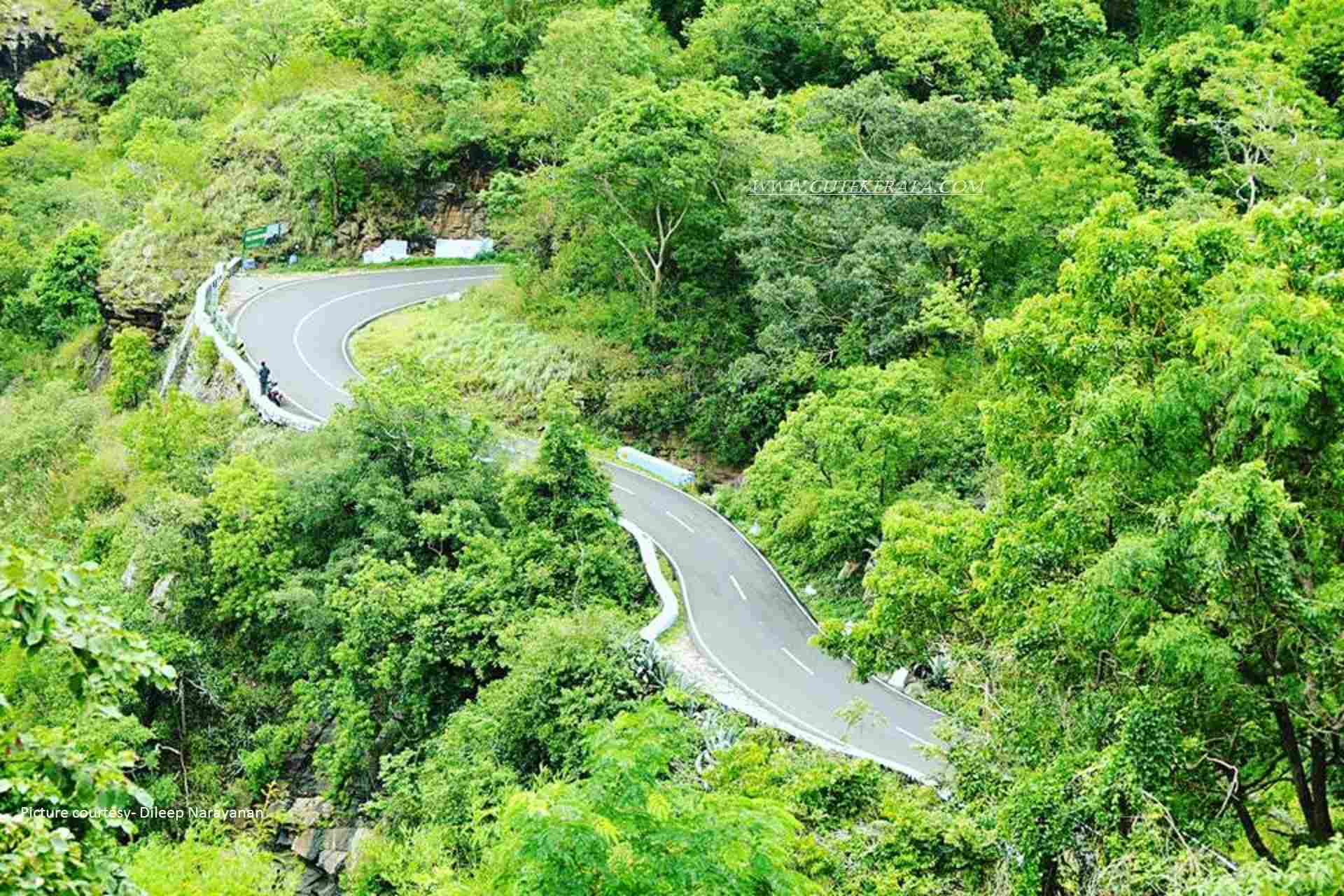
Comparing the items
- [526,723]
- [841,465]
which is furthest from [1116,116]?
[526,723]

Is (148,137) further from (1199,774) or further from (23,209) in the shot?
(1199,774)

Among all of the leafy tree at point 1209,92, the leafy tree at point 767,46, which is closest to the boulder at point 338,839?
the leafy tree at point 1209,92

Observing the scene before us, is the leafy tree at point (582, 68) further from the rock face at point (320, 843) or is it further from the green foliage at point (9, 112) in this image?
the green foliage at point (9, 112)

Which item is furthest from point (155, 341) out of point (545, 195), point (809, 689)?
point (809, 689)

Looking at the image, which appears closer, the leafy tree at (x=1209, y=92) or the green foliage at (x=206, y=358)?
the leafy tree at (x=1209, y=92)

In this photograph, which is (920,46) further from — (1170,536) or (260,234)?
(1170,536)

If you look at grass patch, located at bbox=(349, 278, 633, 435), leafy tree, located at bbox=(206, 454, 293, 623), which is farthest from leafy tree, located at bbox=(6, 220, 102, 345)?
leafy tree, located at bbox=(206, 454, 293, 623)

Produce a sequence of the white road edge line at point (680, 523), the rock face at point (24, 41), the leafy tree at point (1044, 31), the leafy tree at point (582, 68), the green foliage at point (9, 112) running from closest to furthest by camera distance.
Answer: the white road edge line at point (680, 523) → the leafy tree at point (582, 68) → the leafy tree at point (1044, 31) → the green foliage at point (9, 112) → the rock face at point (24, 41)
